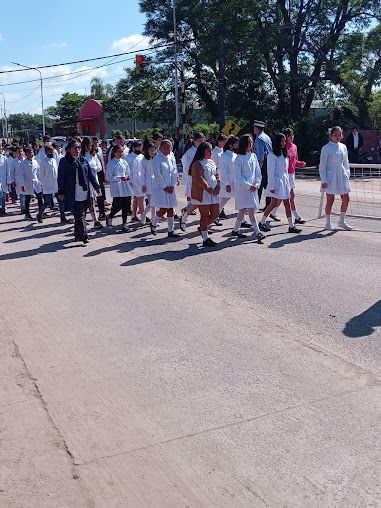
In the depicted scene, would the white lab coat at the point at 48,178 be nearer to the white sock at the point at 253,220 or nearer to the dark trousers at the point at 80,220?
the dark trousers at the point at 80,220

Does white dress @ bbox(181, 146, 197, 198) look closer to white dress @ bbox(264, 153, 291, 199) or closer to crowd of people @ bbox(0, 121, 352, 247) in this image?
crowd of people @ bbox(0, 121, 352, 247)

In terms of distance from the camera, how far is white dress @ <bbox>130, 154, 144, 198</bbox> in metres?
13.4

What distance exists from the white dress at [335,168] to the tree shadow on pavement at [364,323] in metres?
4.94

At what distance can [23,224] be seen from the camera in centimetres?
1504

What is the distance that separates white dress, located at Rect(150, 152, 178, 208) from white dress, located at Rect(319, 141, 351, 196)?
9.00 feet

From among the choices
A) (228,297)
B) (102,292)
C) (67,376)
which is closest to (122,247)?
(102,292)

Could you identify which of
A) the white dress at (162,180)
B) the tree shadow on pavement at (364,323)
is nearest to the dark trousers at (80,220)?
the white dress at (162,180)

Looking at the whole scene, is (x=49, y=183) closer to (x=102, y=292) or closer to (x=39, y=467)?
(x=102, y=292)

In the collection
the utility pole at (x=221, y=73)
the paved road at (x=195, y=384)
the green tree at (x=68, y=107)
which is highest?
the green tree at (x=68, y=107)

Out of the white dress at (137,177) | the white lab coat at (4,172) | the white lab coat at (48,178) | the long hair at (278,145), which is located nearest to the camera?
the long hair at (278,145)

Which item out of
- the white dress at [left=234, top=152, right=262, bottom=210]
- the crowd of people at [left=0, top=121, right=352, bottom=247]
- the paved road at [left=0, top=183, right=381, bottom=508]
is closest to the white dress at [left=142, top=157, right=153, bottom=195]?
the crowd of people at [left=0, top=121, right=352, bottom=247]

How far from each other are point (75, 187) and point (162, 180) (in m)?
1.60

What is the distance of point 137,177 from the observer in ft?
44.9

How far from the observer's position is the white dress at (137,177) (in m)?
13.4
